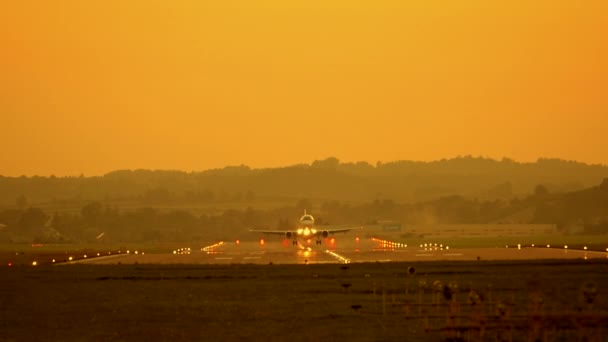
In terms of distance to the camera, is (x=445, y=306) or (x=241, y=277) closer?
(x=445, y=306)

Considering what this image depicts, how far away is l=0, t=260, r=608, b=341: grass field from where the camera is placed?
3934 cm

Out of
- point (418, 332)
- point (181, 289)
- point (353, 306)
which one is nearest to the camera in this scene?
point (418, 332)

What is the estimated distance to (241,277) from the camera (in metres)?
73.9

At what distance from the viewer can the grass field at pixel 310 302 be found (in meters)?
39.3

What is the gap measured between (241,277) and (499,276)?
16.0 metres

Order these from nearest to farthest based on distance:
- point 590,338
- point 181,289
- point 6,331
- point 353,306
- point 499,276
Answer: point 590,338, point 6,331, point 353,306, point 181,289, point 499,276

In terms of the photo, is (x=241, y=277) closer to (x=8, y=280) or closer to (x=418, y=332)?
(x=8, y=280)

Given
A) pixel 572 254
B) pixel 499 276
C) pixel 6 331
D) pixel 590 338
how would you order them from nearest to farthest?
pixel 590 338
pixel 6 331
pixel 499 276
pixel 572 254

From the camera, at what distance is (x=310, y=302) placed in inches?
2132

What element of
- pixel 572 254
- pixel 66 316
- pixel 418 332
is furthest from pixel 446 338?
pixel 572 254

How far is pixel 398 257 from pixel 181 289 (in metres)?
36.6

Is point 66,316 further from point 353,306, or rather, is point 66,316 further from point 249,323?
point 353,306

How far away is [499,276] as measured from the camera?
68938 millimetres

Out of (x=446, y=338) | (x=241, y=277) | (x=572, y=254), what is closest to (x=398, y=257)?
(x=572, y=254)
